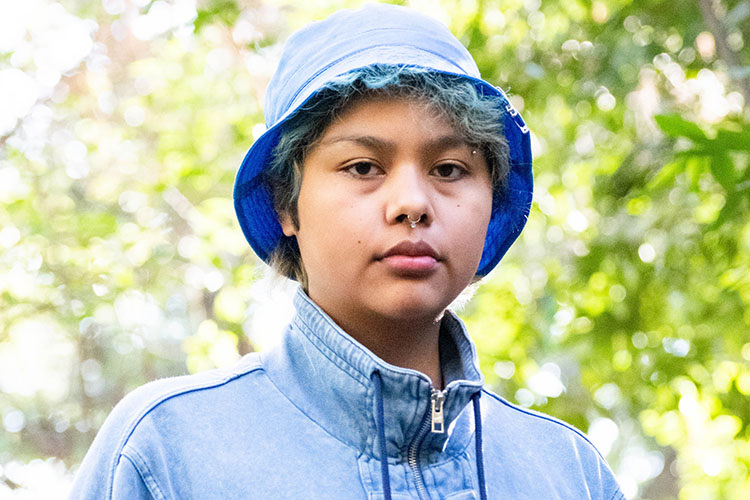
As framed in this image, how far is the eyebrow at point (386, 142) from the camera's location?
1343mm

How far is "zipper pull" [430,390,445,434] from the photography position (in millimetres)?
1342

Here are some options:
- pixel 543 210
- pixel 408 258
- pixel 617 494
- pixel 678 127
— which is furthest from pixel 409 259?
pixel 543 210

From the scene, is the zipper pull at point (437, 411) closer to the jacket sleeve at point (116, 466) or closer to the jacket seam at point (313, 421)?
the jacket seam at point (313, 421)

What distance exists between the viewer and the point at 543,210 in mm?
3602

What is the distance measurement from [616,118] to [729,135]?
1.46 metres

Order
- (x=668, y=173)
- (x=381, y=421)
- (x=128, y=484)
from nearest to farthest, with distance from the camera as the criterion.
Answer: (x=128, y=484) → (x=381, y=421) → (x=668, y=173)

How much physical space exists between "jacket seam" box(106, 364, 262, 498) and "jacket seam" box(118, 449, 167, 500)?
18 mm

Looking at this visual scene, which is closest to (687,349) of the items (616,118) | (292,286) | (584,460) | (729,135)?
(616,118)

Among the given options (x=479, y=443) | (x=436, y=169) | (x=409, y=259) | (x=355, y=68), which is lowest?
(x=479, y=443)

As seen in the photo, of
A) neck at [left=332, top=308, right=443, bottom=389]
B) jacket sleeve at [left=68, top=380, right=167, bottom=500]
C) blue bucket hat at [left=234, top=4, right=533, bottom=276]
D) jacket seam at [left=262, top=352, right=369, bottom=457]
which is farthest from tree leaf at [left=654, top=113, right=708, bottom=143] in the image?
jacket sleeve at [left=68, top=380, right=167, bottom=500]

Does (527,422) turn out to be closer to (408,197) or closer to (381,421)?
(381,421)

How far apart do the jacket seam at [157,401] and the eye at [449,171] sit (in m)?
0.42

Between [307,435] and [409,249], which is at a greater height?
[409,249]

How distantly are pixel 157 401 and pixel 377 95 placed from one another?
55 centimetres
